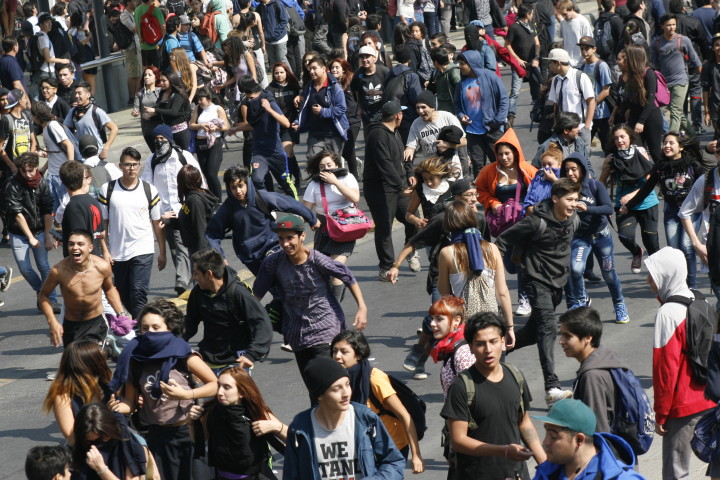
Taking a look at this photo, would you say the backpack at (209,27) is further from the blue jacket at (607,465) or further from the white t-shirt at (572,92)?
the blue jacket at (607,465)

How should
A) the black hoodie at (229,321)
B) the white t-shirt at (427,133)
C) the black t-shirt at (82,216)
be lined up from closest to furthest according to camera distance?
the black hoodie at (229,321)
the black t-shirt at (82,216)
the white t-shirt at (427,133)

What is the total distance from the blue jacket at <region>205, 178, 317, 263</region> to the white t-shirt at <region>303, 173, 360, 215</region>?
0.83 metres

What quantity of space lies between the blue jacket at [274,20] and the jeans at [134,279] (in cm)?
1198

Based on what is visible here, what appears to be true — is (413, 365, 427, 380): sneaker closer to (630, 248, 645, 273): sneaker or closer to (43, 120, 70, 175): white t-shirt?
(630, 248, 645, 273): sneaker

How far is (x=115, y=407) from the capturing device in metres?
7.52

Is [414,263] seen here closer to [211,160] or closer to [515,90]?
[211,160]

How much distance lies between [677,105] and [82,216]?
923cm

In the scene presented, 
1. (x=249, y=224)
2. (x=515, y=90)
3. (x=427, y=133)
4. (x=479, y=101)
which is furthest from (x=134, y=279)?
(x=515, y=90)

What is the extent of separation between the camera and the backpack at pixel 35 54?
847 inches

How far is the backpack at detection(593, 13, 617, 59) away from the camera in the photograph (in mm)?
20125

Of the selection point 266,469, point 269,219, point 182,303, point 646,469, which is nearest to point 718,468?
point 646,469

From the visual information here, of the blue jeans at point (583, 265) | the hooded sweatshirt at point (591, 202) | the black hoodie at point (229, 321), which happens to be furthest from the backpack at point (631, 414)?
the hooded sweatshirt at point (591, 202)

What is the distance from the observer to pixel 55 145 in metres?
14.3

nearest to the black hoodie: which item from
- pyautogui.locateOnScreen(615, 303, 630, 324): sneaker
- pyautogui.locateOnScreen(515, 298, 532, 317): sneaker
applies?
pyautogui.locateOnScreen(515, 298, 532, 317): sneaker
